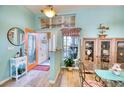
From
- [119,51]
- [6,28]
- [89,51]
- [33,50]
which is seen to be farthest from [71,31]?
[6,28]

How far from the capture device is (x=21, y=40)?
3738 mm

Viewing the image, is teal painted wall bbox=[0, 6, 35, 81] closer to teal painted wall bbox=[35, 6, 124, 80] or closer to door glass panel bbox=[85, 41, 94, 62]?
teal painted wall bbox=[35, 6, 124, 80]

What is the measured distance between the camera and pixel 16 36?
3.44m

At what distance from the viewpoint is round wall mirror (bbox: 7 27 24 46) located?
10.1 ft

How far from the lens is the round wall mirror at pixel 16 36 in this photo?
10.1ft

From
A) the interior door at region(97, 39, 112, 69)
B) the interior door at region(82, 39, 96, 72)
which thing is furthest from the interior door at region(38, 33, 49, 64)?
the interior door at region(97, 39, 112, 69)

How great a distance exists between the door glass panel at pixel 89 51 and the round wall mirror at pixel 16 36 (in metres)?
2.02

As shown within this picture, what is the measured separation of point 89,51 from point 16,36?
7.37 ft

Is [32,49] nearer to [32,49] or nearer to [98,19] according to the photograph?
[32,49]

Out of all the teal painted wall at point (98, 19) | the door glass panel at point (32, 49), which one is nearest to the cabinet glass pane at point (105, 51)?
the teal painted wall at point (98, 19)

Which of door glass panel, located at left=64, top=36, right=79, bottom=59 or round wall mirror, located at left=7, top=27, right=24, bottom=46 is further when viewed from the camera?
door glass panel, located at left=64, top=36, right=79, bottom=59

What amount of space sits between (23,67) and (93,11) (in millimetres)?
2852

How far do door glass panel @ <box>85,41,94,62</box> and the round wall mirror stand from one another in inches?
79.4

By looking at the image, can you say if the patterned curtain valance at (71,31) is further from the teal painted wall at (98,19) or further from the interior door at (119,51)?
the interior door at (119,51)
